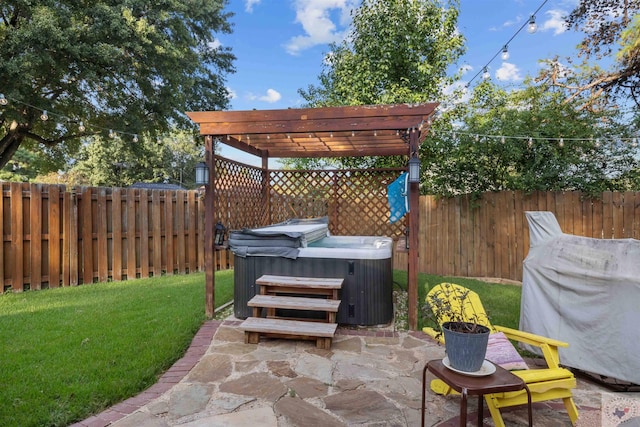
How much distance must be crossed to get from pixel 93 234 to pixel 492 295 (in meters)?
6.04

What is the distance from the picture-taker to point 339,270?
3795mm

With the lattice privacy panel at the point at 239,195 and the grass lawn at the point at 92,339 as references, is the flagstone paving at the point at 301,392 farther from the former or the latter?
the lattice privacy panel at the point at 239,195

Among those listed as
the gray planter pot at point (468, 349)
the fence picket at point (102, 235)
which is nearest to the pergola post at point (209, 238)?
the fence picket at point (102, 235)

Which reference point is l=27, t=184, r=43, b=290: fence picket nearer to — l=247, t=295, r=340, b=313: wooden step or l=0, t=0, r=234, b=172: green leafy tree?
l=0, t=0, r=234, b=172: green leafy tree

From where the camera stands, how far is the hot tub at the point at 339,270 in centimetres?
373

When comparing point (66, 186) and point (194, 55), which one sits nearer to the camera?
point (66, 186)

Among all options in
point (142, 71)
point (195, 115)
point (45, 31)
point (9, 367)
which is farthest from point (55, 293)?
point (142, 71)

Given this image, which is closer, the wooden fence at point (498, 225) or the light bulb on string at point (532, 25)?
the light bulb on string at point (532, 25)

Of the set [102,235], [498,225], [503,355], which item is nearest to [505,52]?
[498,225]

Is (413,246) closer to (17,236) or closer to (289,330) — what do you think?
(289,330)

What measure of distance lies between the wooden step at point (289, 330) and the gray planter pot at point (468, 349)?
143cm

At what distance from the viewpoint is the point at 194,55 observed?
941 centimetres

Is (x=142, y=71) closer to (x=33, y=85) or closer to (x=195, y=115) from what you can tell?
(x=33, y=85)

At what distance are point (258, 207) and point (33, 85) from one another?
5.81 meters
